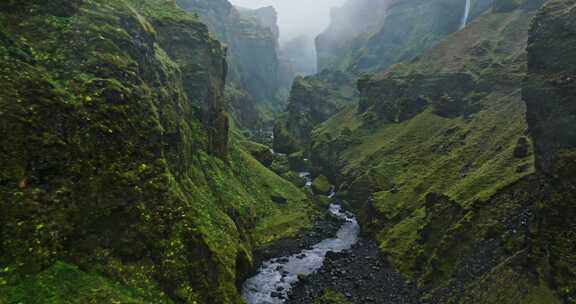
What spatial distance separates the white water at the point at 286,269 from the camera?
52750 mm

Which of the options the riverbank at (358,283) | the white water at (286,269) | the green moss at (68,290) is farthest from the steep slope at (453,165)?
the green moss at (68,290)

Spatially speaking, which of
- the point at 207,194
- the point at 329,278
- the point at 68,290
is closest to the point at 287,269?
the point at 329,278

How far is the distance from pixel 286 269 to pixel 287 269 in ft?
0.58

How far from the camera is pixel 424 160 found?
94.7 m

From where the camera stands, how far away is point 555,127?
4569cm

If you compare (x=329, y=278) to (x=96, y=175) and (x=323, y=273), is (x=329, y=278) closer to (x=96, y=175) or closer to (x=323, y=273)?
(x=323, y=273)

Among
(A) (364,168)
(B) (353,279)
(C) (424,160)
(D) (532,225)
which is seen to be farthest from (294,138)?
(D) (532,225)

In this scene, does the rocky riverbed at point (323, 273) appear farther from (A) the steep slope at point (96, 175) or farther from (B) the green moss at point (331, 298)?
(A) the steep slope at point (96, 175)

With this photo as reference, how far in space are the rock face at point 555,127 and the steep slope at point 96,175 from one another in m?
35.2

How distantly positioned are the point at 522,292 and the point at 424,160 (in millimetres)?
56478

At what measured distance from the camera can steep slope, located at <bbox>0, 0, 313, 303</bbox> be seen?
31.3 metres

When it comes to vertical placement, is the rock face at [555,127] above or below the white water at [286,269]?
above

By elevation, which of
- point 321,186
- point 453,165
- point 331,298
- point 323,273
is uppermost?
point 453,165

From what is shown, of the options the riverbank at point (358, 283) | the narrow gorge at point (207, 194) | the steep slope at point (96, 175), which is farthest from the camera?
the riverbank at point (358, 283)
